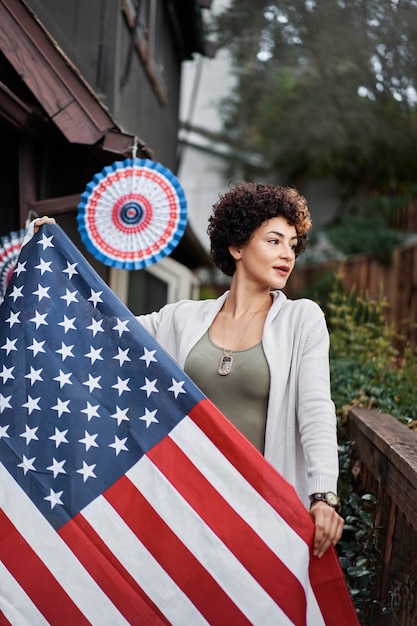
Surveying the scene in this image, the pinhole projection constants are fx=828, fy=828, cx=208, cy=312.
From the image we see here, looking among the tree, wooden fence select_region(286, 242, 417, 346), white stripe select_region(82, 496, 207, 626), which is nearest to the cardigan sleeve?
white stripe select_region(82, 496, 207, 626)

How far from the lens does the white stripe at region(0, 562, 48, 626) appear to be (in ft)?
8.29

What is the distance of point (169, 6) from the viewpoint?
9781mm

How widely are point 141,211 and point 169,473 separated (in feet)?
5.31

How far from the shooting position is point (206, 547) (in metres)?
2.51

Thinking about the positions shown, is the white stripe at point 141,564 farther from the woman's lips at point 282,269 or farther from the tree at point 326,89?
the tree at point 326,89

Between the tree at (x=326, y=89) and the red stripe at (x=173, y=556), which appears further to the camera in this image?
the tree at (x=326, y=89)

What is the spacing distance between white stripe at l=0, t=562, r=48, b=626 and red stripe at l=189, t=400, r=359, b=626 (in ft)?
2.46

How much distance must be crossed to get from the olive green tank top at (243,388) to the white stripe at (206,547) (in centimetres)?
31

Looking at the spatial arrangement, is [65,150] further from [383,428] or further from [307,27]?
[307,27]

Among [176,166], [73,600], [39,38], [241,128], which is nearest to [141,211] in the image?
[39,38]

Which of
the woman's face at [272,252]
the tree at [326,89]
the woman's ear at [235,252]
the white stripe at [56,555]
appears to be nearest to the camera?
the white stripe at [56,555]

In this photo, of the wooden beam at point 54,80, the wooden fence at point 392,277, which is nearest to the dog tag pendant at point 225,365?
the wooden beam at point 54,80

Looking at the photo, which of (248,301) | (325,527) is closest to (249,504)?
(325,527)

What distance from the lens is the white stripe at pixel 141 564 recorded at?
2.48m
